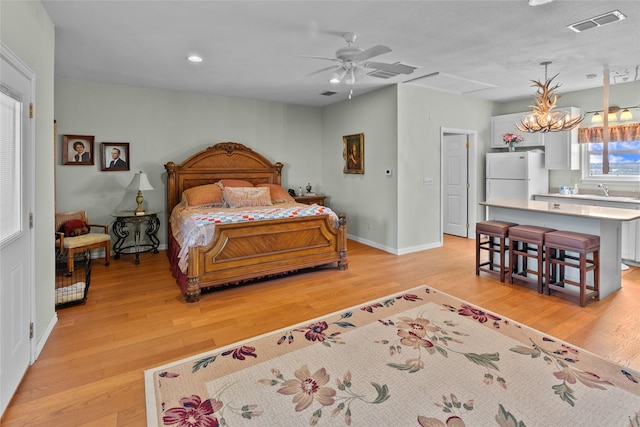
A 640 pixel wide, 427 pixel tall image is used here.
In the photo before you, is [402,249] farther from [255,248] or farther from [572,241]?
[255,248]

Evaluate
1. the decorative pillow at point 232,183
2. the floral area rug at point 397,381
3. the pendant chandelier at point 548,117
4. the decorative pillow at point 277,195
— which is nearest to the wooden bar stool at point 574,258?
the floral area rug at point 397,381

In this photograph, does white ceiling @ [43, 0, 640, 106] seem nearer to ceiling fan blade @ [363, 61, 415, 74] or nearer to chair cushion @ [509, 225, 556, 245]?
ceiling fan blade @ [363, 61, 415, 74]

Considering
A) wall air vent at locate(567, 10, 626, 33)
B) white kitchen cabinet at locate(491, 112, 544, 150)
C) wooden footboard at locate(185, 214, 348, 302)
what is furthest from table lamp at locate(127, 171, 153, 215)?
white kitchen cabinet at locate(491, 112, 544, 150)

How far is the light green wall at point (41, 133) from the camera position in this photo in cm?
223

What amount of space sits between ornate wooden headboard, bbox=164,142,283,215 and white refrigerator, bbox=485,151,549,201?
3.91 meters

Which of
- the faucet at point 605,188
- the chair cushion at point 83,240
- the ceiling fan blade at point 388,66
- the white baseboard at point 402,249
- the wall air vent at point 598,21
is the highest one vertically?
the wall air vent at point 598,21

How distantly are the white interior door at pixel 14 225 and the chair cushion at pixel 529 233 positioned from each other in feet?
Result: 14.4

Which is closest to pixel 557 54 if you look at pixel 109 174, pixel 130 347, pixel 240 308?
pixel 240 308

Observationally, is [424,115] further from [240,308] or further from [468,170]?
[240,308]

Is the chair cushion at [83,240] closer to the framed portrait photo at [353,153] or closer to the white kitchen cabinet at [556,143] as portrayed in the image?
the framed portrait photo at [353,153]

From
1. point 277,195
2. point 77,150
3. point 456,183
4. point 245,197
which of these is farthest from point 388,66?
point 77,150

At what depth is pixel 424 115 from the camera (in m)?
5.53

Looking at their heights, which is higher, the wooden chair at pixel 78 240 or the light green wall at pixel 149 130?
the light green wall at pixel 149 130

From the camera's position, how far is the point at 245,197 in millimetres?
5312
